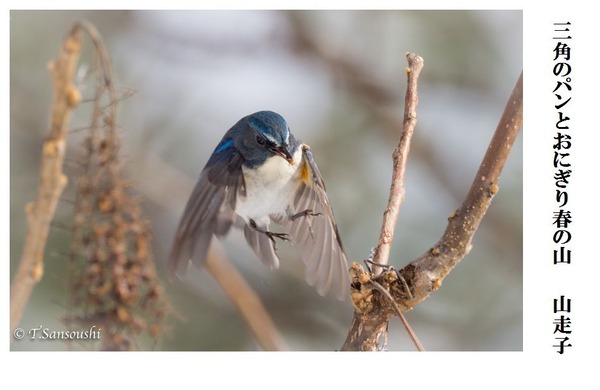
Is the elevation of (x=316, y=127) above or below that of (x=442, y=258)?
above

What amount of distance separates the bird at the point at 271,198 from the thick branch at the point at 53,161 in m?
0.62

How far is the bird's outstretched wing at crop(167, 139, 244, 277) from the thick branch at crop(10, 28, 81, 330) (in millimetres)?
565

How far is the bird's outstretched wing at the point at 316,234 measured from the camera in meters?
2.34

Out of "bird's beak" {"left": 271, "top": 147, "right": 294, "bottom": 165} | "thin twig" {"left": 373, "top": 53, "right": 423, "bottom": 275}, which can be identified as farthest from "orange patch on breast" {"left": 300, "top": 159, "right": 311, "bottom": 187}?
"thin twig" {"left": 373, "top": 53, "right": 423, "bottom": 275}

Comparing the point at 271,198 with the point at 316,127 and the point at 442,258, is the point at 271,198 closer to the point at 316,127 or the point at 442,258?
the point at 316,127

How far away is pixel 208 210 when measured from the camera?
6.95 feet

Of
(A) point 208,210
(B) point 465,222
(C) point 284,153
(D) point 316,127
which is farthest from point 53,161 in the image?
(D) point 316,127

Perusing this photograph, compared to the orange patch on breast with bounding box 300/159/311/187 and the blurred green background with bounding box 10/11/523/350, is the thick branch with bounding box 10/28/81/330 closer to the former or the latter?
the blurred green background with bounding box 10/11/523/350

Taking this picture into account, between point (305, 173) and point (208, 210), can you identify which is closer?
point (208, 210)

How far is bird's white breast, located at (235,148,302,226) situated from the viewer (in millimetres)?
2297

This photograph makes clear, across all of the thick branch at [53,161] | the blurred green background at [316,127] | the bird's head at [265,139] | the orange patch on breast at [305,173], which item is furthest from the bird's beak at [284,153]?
the thick branch at [53,161]

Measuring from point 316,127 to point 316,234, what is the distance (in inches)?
18.7

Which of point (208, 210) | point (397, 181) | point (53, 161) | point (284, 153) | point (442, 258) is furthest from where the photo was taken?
point (284, 153)

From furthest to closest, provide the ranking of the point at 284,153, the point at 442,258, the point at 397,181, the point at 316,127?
the point at 316,127 < the point at 284,153 < the point at 397,181 < the point at 442,258
